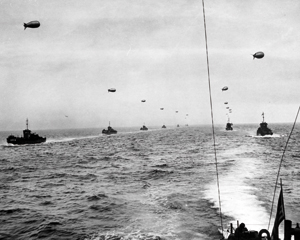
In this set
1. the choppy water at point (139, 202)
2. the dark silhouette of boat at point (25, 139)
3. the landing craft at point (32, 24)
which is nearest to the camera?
the choppy water at point (139, 202)

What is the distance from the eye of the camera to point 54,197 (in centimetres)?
2080

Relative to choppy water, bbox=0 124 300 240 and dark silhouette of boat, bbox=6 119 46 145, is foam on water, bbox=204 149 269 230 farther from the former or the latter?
dark silhouette of boat, bbox=6 119 46 145

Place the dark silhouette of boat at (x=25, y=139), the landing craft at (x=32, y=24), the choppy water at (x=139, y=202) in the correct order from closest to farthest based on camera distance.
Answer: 1. the choppy water at (x=139, y=202)
2. the landing craft at (x=32, y=24)
3. the dark silhouette of boat at (x=25, y=139)

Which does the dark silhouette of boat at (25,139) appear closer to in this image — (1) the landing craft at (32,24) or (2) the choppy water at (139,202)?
(2) the choppy water at (139,202)

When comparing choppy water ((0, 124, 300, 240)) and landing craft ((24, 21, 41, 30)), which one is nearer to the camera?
choppy water ((0, 124, 300, 240))

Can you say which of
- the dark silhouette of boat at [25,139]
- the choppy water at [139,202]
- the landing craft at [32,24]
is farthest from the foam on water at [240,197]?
the dark silhouette of boat at [25,139]

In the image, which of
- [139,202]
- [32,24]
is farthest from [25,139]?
[139,202]

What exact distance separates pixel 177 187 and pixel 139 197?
164 inches

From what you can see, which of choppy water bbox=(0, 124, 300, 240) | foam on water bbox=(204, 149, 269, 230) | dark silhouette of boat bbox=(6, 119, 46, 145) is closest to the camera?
choppy water bbox=(0, 124, 300, 240)

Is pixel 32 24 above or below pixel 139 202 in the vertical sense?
above

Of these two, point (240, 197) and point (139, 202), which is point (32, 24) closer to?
point (139, 202)

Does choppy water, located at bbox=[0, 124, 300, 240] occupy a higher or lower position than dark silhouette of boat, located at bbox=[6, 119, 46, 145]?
lower

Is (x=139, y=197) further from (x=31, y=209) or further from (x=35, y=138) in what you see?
(x=35, y=138)

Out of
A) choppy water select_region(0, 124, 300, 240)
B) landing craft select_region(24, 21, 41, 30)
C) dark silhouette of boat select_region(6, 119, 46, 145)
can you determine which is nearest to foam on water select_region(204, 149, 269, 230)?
choppy water select_region(0, 124, 300, 240)
